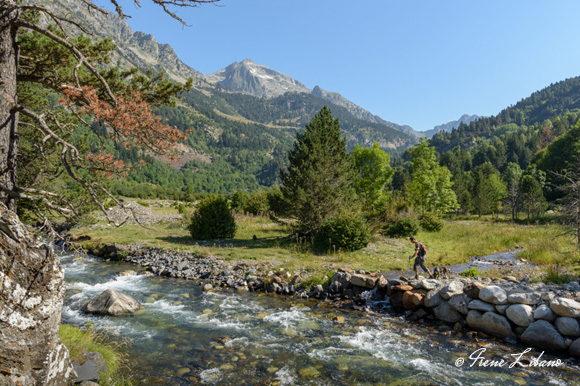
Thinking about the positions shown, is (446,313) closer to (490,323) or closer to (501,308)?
(490,323)

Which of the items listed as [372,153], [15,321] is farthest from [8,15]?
[372,153]

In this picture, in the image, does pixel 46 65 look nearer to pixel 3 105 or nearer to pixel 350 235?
pixel 3 105

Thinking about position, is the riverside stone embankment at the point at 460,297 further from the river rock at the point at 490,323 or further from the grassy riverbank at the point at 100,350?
the grassy riverbank at the point at 100,350

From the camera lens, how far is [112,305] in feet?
32.4

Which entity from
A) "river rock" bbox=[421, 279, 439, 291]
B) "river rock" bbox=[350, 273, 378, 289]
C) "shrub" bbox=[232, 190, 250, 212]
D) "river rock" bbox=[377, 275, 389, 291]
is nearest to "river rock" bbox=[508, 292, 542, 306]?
"river rock" bbox=[421, 279, 439, 291]

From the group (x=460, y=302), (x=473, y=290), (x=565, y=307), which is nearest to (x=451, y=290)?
(x=460, y=302)

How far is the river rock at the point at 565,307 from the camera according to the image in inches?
304

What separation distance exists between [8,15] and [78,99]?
1.54 meters

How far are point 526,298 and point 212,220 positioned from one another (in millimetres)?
19258

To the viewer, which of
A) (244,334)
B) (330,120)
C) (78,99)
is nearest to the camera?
(78,99)

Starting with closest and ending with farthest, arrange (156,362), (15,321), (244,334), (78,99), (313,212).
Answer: (15,321) < (78,99) < (156,362) < (244,334) < (313,212)

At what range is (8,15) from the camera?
180 inches

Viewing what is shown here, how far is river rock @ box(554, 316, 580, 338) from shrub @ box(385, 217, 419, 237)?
17091mm

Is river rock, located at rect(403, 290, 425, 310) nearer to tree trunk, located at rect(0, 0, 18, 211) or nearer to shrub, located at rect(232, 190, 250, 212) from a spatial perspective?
tree trunk, located at rect(0, 0, 18, 211)
